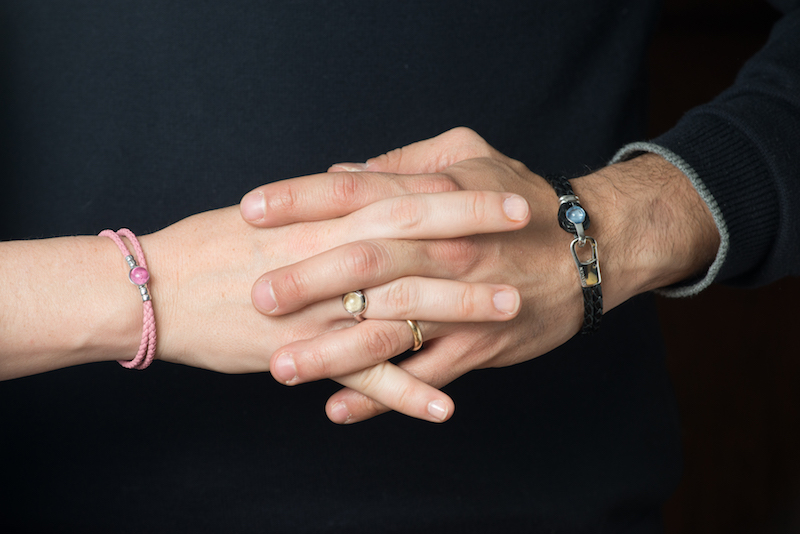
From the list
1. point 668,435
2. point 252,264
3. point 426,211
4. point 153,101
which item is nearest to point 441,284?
point 426,211

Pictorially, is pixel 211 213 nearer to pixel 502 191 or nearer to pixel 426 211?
pixel 426 211

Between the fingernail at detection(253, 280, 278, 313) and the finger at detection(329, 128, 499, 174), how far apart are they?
0.25 m

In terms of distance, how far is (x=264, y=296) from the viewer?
825 millimetres

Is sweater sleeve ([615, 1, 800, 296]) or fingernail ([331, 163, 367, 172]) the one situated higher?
fingernail ([331, 163, 367, 172])

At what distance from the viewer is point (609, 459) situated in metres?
1.27

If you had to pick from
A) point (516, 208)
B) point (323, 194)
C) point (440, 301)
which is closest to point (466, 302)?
point (440, 301)

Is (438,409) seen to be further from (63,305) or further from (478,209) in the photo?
(63,305)

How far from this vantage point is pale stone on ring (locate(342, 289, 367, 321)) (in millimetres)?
856

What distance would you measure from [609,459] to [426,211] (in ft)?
2.46

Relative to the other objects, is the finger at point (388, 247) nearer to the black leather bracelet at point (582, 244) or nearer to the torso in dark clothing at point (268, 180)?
the black leather bracelet at point (582, 244)

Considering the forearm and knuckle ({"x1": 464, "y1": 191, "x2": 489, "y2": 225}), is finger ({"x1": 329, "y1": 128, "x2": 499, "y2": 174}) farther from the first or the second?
the forearm

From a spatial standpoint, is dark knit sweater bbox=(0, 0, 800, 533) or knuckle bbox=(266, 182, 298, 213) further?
dark knit sweater bbox=(0, 0, 800, 533)

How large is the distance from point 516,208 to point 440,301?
160mm

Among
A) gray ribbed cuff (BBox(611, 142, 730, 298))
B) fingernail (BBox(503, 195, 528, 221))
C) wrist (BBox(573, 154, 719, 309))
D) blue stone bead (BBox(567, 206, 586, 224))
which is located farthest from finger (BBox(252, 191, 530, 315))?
gray ribbed cuff (BBox(611, 142, 730, 298))
